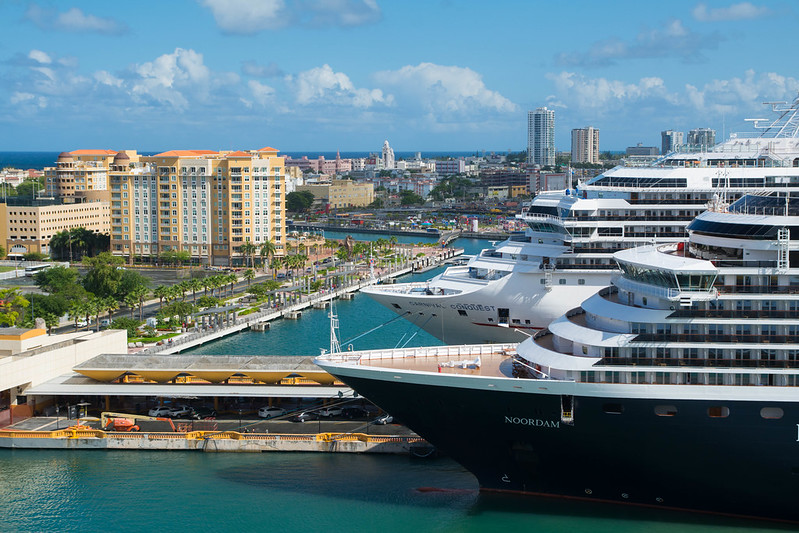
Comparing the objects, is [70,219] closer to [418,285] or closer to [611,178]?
[418,285]

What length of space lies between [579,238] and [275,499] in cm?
1553

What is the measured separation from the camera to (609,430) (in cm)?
2256

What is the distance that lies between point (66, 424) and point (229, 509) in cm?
885

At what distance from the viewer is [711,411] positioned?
22047mm

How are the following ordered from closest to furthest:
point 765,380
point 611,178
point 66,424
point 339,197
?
point 765,380, point 66,424, point 611,178, point 339,197

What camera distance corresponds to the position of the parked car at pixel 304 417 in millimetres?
31141

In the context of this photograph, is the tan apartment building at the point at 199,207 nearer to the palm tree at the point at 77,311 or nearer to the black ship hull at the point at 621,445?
the palm tree at the point at 77,311

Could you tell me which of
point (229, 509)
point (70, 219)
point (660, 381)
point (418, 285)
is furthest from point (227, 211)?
point (660, 381)

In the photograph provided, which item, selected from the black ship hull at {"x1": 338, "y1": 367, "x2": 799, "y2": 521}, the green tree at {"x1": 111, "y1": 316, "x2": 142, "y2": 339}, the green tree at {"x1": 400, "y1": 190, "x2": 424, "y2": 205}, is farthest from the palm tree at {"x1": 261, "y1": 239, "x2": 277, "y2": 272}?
the green tree at {"x1": 400, "y1": 190, "x2": 424, "y2": 205}

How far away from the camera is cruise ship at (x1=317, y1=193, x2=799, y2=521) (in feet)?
72.0

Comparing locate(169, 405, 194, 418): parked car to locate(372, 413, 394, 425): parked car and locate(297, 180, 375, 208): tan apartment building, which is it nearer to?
locate(372, 413, 394, 425): parked car

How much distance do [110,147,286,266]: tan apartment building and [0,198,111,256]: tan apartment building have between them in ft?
20.8

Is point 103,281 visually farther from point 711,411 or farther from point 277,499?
point 711,411

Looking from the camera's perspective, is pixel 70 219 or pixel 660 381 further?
pixel 70 219
